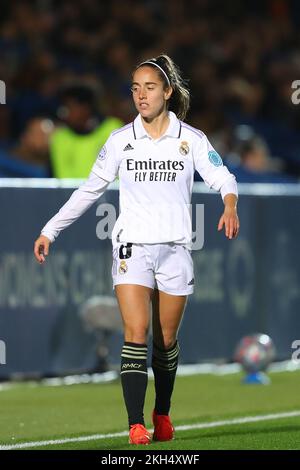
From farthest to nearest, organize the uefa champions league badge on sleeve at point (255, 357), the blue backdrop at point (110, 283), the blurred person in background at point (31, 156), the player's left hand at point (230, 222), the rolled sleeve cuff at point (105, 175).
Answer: the blurred person in background at point (31, 156), the uefa champions league badge on sleeve at point (255, 357), the blue backdrop at point (110, 283), the rolled sleeve cuff at point (105, 175), the player's left hand at point (230, 222)

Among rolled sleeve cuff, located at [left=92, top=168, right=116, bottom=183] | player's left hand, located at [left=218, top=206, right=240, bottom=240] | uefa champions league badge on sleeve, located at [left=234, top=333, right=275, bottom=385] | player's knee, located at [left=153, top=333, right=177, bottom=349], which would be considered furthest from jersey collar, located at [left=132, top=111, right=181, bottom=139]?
uefa champions league badge on sleeve, located at [left=234, top=333, right=275, bottom=385]

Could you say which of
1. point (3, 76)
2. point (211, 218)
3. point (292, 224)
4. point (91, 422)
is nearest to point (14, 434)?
point (91, 422)

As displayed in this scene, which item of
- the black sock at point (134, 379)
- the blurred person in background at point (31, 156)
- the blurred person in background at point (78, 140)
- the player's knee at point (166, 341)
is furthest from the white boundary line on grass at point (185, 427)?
the blurred person in background at point (31, 156)

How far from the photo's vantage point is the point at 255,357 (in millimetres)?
13648

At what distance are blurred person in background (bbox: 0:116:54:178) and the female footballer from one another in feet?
17.1

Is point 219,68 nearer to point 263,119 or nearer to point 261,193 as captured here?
point 263,119

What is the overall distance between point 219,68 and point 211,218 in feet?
27.3

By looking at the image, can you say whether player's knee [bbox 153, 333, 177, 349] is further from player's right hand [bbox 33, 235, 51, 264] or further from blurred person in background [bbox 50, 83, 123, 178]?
blurred person in background [bbox 50, 83, 123, 178]

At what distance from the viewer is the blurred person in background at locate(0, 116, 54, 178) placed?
14250 millimetres

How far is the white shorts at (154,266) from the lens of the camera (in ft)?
29.2

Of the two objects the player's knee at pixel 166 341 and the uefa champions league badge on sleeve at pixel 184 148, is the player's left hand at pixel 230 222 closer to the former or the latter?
the uefa champions league badge on sleeve at pixel 184 148

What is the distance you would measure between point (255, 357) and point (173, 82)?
5.09m

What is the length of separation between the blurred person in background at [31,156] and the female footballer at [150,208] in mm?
5197

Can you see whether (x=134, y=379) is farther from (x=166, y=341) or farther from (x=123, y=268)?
(x=123, y=268)
